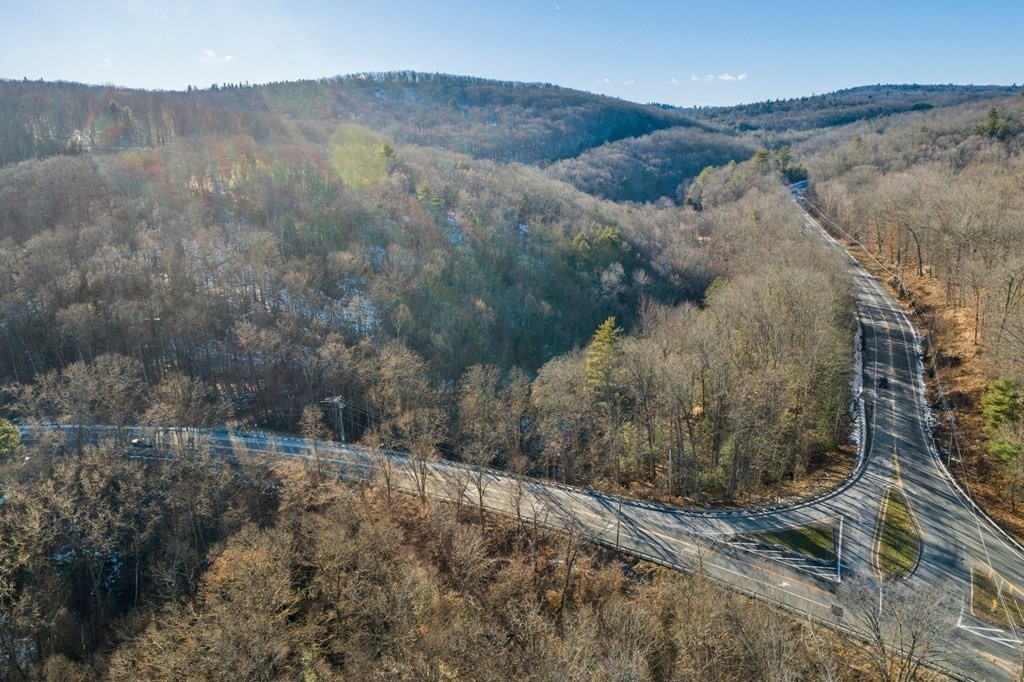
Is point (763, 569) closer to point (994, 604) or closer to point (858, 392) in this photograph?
point (994, 604)

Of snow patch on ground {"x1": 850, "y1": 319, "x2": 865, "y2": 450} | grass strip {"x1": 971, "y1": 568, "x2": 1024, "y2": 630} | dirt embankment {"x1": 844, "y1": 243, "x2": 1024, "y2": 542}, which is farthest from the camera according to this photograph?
snow patch on ground {"x1": 850, "y1": 319, "x2": 865, "y2": 450}

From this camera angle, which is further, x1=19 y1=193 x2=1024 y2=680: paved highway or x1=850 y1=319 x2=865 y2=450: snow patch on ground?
x1=850 y1=319 x2=865 y2=450: snow patch on ground

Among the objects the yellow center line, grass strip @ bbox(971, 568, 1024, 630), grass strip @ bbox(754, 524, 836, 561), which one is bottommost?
the yellow center line

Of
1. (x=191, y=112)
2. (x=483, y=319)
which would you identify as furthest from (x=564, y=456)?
(x=191, y=112)

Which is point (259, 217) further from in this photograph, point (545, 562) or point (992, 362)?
point (992, 362)

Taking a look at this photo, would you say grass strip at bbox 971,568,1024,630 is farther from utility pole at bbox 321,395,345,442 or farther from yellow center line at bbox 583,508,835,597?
utility pole at bbox 321,395,345,442

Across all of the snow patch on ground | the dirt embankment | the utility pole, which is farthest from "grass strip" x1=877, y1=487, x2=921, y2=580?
the utility pole
